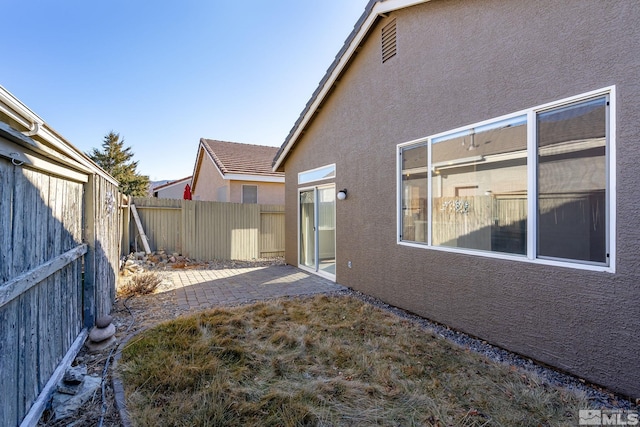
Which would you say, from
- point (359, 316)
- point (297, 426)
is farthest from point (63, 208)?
point (359, 316)

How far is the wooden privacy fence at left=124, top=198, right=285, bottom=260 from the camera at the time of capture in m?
9.95

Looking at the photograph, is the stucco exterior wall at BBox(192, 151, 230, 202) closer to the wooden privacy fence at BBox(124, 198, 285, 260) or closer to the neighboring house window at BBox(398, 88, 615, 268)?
the wooden privacy fence at BBox(124, 198, 285, 260)

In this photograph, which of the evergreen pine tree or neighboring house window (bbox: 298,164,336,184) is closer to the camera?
neighboring house window (bbox: 298,164,336,184)

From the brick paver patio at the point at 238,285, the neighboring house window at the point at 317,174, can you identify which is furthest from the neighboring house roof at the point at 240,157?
the brick paver patio at the point at 238,285

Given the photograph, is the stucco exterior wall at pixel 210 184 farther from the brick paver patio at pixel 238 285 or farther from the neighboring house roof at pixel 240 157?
the brick paver patio at pixel 238 285

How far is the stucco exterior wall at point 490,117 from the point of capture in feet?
9.05

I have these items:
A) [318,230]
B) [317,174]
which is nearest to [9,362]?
[318,230]

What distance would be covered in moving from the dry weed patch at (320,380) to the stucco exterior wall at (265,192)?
8612 millimetres

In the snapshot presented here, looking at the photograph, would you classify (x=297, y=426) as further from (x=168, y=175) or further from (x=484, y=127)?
(x=168, y=175)

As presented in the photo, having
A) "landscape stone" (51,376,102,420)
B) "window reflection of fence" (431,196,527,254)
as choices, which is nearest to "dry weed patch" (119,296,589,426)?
"landscape stone" (51,376,102,420)

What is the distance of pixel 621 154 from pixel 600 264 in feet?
3.35

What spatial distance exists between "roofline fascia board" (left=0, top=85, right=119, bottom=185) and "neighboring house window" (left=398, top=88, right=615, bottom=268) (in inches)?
178

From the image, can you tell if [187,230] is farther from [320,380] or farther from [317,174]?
[320,380]

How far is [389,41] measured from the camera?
561 centimetres
